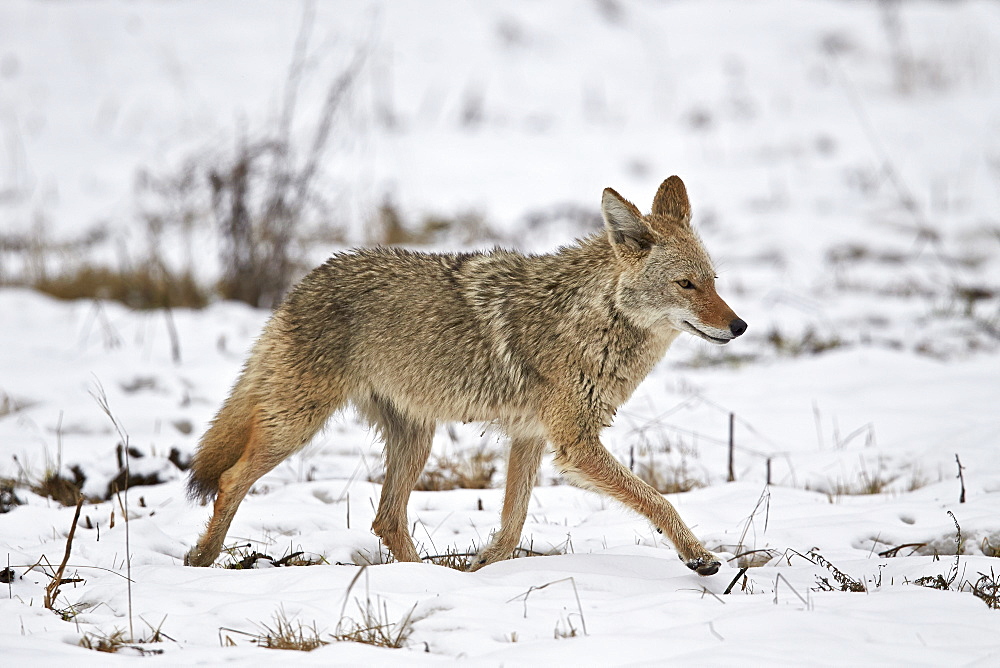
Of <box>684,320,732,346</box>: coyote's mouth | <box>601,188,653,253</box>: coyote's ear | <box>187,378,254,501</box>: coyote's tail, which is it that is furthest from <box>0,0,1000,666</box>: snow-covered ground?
<box>601,188,653,253</box>: coyote's ear

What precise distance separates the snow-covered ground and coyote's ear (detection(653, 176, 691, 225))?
1455mm

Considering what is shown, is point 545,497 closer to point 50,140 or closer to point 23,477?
point 23,477

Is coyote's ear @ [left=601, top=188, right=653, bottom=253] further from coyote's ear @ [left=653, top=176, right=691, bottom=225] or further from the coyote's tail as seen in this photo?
the coyote's tail

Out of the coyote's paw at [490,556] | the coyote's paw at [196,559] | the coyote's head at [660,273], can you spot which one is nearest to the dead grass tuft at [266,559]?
the coyote's paw at [196,559]

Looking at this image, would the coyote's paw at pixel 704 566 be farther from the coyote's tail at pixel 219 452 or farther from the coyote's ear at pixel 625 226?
the coyote's tail at pixel 219 452

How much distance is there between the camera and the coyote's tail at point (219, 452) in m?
4.49

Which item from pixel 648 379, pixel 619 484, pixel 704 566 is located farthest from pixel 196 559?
pixel 648 379

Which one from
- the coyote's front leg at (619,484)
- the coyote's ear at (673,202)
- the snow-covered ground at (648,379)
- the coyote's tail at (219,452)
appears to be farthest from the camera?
the coyote's ear at (673,202)

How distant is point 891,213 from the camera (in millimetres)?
14109

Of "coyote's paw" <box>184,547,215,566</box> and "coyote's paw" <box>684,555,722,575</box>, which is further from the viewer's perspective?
"coyote's paw" <box>184,547,215,566</box>

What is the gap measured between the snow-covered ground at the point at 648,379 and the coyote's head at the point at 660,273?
103cm

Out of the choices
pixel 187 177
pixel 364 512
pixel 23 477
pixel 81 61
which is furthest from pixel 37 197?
pixel 364 512

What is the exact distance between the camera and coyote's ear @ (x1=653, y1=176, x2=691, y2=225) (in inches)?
184

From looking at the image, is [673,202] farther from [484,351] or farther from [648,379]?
[648,379]
